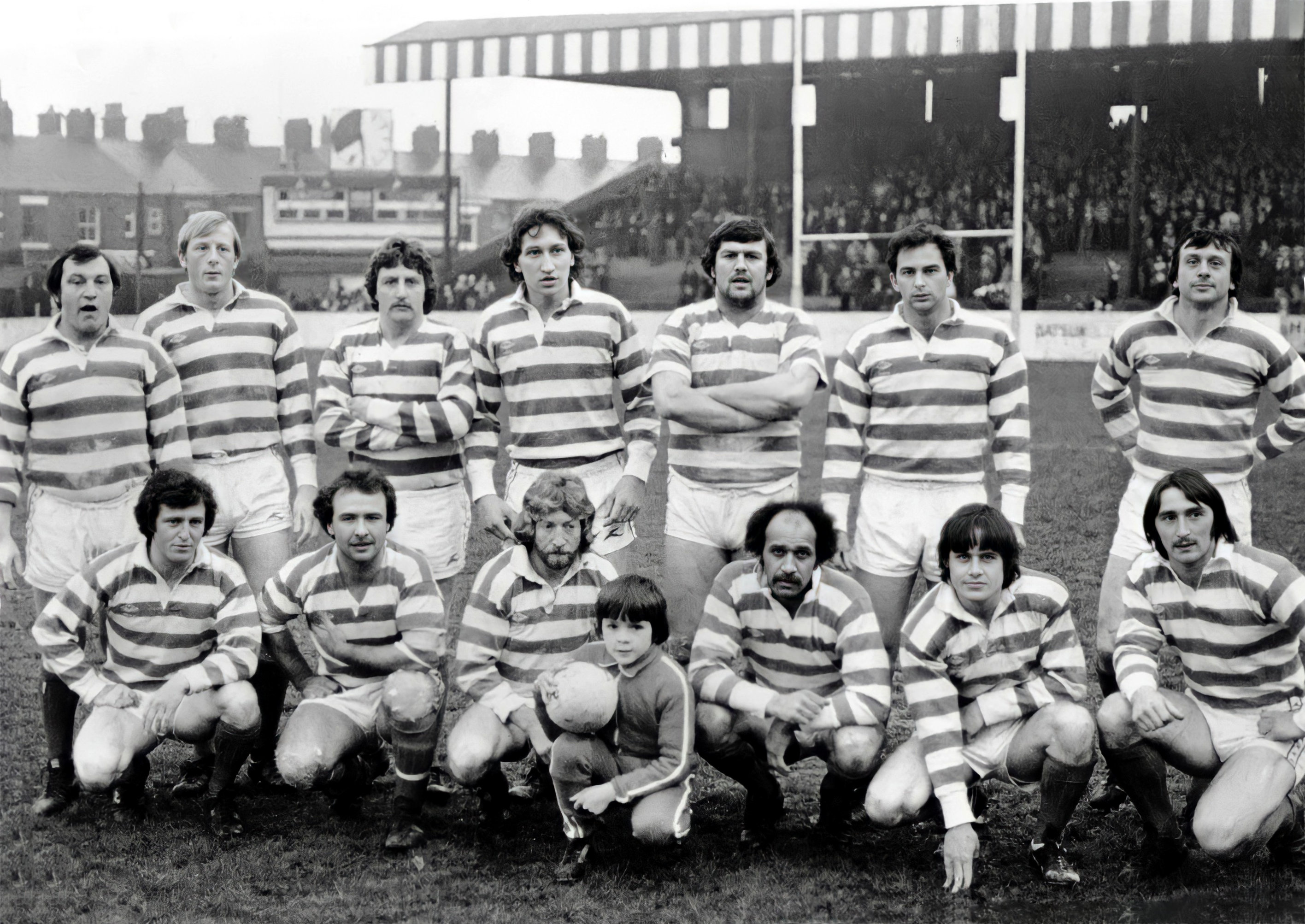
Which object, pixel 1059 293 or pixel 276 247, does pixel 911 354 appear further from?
pixel 276 247

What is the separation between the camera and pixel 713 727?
3877mm

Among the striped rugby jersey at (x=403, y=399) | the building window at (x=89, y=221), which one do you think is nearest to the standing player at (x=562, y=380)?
the striped rugby jersey at (x=403, y=399)

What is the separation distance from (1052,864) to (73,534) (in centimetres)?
331

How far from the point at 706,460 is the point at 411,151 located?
677 inches

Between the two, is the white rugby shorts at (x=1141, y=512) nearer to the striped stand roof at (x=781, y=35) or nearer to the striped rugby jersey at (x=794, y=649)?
the striped rugby jersey at (x=794, y=649)

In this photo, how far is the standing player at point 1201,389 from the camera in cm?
443

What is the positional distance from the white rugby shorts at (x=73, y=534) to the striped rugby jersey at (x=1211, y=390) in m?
3.48

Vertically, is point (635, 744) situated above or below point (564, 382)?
below

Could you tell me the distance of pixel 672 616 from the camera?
458 centimetres

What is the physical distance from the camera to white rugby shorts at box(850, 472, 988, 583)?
4.36m

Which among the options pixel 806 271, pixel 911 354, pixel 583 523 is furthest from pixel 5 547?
pixel 806 271

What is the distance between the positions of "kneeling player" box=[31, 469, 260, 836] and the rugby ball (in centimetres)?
104

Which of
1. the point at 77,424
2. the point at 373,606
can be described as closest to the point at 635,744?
the point at 373,606

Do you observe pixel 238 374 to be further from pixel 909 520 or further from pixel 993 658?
pixel 993 658
